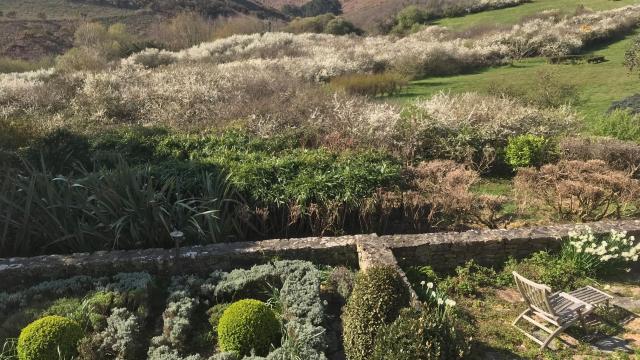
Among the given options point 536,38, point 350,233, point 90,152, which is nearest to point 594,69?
point 536,38

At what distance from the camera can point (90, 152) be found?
806 cm

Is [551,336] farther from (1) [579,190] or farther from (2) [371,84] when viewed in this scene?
(2) [371,84]

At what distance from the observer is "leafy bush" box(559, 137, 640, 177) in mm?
8164

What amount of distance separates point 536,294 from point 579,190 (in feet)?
9.87

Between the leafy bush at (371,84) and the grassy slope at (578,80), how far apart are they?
423 millimetres

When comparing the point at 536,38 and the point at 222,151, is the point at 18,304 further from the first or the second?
the point at 536,38

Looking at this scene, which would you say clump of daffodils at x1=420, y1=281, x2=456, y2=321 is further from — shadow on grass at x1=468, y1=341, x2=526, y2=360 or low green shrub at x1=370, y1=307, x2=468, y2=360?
low green shrub at x1=370, y1=307, x2=468, y2=360

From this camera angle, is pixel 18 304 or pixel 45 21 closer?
pixel 18 304

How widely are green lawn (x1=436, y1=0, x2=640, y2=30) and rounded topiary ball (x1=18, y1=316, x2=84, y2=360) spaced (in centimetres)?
3200

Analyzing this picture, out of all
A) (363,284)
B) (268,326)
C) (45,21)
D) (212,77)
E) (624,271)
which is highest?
(45,21)

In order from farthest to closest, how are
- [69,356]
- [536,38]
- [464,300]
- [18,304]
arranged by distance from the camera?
[536,38] → [464,300] → [18,304] → [69,356]

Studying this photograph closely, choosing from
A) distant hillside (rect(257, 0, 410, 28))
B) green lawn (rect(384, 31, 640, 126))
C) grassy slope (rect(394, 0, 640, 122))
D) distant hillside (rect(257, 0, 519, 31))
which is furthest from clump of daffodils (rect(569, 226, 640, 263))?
distant hillside (rect(257, 0, 410, 28))

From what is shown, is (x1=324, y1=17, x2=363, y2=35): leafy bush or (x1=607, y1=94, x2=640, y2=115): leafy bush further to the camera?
(x1=324, y1=17, x2=363, y2=35): leafy bush

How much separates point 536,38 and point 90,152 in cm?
2220
